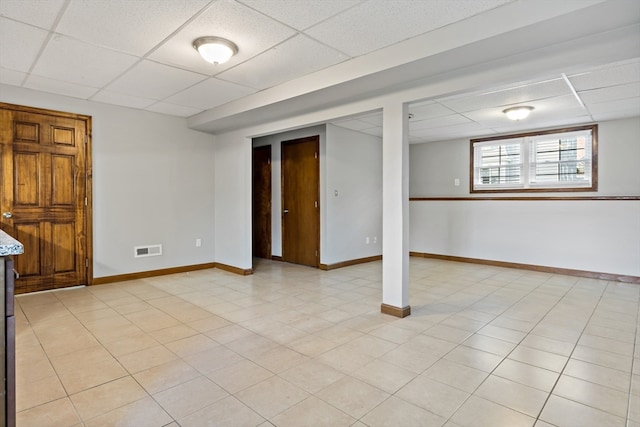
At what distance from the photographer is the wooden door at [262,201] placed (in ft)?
22.0

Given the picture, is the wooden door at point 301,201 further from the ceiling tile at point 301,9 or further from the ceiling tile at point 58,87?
the ceiling tile at point 301,9

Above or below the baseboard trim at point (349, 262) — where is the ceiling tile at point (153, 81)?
above

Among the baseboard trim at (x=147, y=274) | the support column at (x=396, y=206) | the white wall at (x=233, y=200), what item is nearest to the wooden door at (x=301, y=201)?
the white wall at (x=233, y=200)

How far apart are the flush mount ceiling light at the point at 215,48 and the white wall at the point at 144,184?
2537 mm

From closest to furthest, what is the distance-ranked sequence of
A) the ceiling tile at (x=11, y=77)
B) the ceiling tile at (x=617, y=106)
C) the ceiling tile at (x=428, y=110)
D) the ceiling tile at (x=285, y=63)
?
the ceiling tile at (x=285, y=63) < the ceiling tile at (x=11, y=77) < the ceiling tile at (x=617, y=106) < the ceiling tile at (x=428, y=110)

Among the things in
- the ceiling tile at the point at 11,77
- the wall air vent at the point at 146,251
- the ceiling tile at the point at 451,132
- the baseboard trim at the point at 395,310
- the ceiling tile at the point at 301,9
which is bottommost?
the baseboard trim at the point at 395,310

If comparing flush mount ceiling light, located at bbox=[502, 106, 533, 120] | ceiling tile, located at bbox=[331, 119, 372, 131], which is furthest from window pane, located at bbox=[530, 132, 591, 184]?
ceiling tile, located at bbox=[331, 119, 372, 131]

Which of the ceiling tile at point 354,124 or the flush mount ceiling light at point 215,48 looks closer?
the flush mount ceiling light at point 215,48

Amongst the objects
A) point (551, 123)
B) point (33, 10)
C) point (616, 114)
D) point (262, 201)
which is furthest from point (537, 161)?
point (33, 10)

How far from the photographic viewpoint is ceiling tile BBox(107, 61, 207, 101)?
3385mm

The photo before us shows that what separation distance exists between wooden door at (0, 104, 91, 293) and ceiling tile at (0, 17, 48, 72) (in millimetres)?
940

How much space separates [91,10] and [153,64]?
0.91 meters

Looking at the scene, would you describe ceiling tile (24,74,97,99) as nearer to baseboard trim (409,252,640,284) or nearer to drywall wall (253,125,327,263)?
drywall wall (253,125,327,263)

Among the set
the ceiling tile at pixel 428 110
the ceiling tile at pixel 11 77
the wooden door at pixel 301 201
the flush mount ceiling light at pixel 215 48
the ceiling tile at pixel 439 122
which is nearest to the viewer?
the flush mount ceiling light at pixel 215 48
